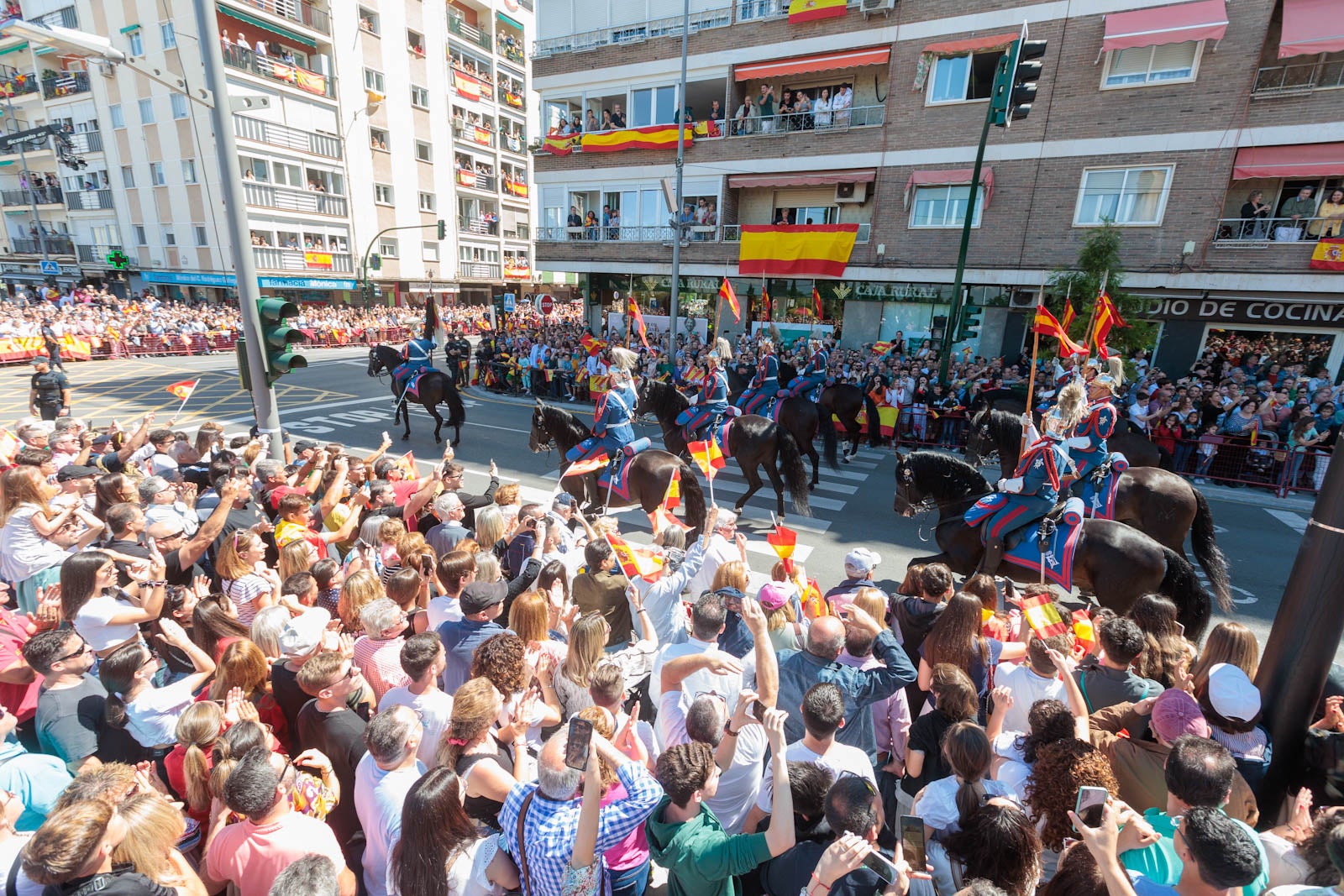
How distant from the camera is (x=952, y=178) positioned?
18516 mm

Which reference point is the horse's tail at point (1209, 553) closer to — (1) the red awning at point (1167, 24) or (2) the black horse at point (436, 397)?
(2) the black horse at point (436, 397)

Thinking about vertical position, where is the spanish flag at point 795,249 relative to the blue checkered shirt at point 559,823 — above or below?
above

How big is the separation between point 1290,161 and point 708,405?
1642 cm

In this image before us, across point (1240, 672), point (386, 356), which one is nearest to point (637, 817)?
point (1240, 672)

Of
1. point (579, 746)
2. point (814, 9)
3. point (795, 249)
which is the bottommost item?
point (579, 746)

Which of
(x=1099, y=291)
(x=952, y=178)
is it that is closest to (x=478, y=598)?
(x=1099, y=291)

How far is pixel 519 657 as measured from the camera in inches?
123

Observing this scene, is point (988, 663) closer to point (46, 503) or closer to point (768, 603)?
point (768, 603)

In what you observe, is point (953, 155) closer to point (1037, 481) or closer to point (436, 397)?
point (1037, 481)

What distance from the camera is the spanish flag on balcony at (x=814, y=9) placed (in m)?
19.3

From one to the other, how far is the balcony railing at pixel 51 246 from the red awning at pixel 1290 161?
184 feet

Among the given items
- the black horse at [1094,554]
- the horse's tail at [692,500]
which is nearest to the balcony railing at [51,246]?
the horse's tail at [692,500]

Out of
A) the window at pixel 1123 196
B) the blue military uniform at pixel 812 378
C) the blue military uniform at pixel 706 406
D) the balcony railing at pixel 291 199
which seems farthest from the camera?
the balcony railing at pixel 291 199

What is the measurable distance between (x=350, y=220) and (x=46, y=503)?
37102 millimetres
